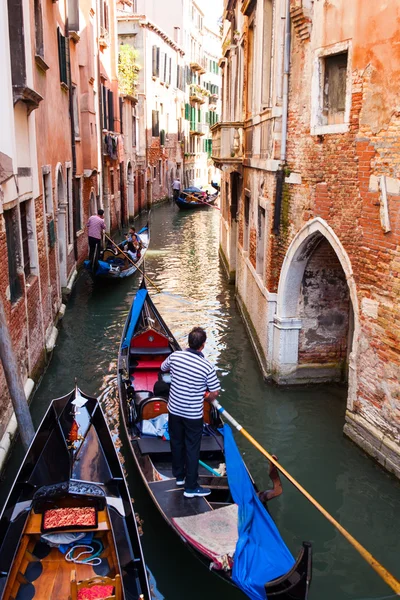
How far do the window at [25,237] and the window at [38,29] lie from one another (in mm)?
2159

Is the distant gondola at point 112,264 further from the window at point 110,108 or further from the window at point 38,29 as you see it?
the window at point 110,108

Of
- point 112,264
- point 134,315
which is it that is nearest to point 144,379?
point 134,315

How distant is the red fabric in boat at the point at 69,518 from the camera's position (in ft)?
11.8

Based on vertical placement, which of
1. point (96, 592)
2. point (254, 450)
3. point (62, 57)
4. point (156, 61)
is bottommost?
point (254, 450)

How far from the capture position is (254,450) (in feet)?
18.1

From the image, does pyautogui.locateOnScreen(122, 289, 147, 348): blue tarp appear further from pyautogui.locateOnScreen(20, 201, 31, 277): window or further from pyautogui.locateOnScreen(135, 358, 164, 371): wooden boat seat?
pyautogui.locateOnScreen(20, 201, 31, 277): window

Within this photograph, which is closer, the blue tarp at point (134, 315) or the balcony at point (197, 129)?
the blue tarp at point (134, 315)

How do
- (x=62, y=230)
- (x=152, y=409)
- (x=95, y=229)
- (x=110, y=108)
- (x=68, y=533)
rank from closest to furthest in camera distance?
1. (x=68, y=533)
2. (x=152, y=409)
3. (x=62, y=230)
4. (x=95, y=229)
5. (x=110, y=108)

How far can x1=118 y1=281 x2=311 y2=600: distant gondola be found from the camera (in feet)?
10.1

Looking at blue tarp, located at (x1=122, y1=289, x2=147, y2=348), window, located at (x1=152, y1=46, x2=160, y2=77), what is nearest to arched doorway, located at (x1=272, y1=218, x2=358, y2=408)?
blue tarp, located at (x1=122, y1=289, x2=147, y2=348)

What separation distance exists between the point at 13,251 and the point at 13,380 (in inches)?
71.5

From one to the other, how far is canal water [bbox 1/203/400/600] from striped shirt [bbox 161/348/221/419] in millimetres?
864

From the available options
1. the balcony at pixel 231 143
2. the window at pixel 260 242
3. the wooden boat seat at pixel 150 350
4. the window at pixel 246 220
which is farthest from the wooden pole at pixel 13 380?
the balcony at pixel 231 143

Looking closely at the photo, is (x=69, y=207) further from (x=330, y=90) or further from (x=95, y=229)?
(x=330, y=90)
